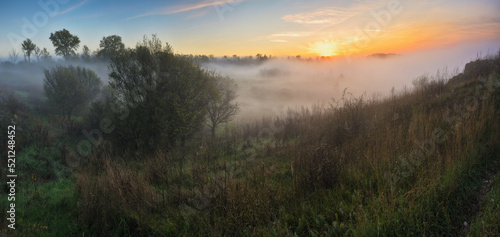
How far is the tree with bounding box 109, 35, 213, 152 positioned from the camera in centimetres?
1441

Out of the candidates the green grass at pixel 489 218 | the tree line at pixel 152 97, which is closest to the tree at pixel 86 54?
the tree line at pixel 152 97

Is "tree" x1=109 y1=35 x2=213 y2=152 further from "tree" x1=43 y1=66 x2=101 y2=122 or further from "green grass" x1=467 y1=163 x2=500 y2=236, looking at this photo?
"tree" x1=43 y1=66 x2=101 y2=122

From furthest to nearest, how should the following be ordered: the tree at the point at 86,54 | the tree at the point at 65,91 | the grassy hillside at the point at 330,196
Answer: the tree at the point at 86,54 < the tree at the point at 65,91 < the grassy hillside at the point at 330,196

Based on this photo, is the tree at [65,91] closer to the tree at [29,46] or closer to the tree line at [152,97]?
the tree line at [152,97]

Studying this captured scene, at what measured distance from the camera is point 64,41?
49.5 metres

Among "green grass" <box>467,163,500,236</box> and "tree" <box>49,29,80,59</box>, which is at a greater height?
"tree" <box>49,29,80,59</box>

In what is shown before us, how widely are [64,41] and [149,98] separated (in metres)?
49.8

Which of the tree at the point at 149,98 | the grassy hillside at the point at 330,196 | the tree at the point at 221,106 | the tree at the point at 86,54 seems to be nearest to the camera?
the grassy hillside at the point at 330,196

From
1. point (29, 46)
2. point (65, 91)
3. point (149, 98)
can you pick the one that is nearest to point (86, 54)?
point (29, 46)

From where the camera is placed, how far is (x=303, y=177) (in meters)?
4.69

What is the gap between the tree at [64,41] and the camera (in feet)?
160

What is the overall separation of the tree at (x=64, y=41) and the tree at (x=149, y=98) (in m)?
46.5

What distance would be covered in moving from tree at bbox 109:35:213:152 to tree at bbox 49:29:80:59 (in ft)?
153

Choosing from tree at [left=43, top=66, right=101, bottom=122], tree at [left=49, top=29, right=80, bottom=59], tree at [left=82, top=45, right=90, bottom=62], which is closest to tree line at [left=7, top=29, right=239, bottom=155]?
tree at [left=43, top=66, right=101, bottom=122]
